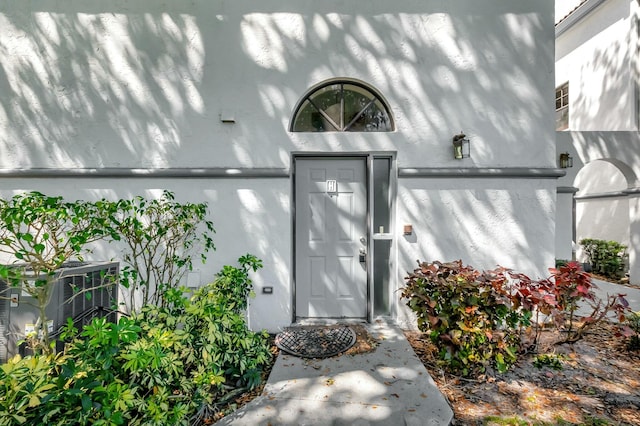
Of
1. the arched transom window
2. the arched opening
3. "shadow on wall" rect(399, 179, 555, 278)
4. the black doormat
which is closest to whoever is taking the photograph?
the black doormat

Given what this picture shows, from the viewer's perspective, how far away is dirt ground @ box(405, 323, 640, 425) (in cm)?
231

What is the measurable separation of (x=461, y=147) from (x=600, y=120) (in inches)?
294

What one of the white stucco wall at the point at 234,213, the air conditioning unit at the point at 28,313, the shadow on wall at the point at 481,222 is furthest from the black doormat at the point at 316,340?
the air conditioning unit at the point at 28,313

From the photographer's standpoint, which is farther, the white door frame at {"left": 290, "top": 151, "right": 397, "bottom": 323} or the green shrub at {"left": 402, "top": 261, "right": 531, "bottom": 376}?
the white door frame at {"left": 290, "top": 151, "right": 397, "bottom": 323}

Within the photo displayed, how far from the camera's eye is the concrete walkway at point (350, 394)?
2.25 meters

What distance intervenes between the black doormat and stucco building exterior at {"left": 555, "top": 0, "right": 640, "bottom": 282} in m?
5.28

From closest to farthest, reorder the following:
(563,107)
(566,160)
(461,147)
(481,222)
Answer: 1. (461,147)
2. (481,222)
3. (566,160)
4. (563,107)

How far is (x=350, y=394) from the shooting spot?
8.34 feet

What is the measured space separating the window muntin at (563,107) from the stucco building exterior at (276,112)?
Result: 741 cm

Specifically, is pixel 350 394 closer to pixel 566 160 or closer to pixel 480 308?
pixel 480 308

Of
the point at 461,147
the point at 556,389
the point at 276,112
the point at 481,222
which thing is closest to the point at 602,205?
the point at 481,222

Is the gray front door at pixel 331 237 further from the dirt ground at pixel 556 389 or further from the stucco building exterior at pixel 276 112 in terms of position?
the dirt ground at pixel 556 389

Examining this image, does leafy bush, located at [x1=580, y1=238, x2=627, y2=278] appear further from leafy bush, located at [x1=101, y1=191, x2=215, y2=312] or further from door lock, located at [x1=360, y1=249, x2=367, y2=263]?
leafy bush, located at [x1=101, y1=191, x2=215, y2=312]

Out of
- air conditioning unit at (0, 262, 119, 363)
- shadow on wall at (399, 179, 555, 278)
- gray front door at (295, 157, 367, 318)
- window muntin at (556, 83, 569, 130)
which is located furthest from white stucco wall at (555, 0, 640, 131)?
→ air conditioning unit at (0, 262, 119, 363)
